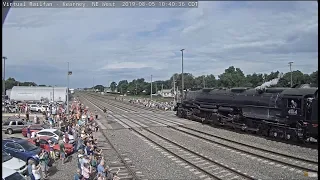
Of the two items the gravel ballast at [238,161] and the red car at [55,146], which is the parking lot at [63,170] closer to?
the red car at [55,146]

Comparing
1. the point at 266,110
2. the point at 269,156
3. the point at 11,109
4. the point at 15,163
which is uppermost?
the point at 266,110

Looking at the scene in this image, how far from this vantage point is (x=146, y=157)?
61.1 ft

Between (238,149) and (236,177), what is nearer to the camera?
(236,177)

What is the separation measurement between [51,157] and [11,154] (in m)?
2.11

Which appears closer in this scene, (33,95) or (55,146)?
(55,146)

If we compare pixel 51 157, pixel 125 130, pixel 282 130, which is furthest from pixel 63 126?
pixel 282 130

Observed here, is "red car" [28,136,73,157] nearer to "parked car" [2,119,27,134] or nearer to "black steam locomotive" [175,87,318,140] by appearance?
"parked car" [2,119,27,134]

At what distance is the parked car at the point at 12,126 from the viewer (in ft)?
92.6

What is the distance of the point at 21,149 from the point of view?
55.6 ft

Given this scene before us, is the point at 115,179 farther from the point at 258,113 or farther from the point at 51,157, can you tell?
the point at 258,113

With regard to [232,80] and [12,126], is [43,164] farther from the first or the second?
[232,80]

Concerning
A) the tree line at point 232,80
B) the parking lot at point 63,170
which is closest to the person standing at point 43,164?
the parking lot at point 63,170

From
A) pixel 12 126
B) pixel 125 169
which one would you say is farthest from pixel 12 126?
pixel 125 169

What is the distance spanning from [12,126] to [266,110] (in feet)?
68.4
